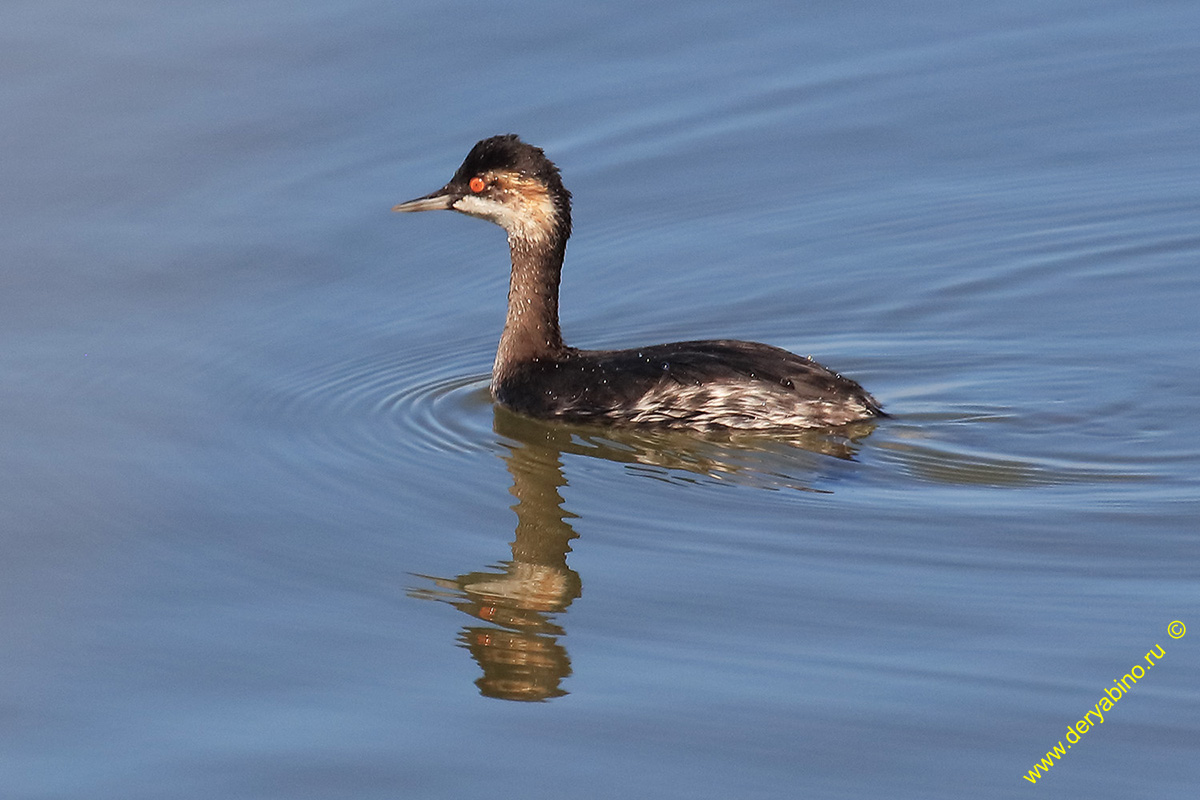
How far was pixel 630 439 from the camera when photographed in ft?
30.1

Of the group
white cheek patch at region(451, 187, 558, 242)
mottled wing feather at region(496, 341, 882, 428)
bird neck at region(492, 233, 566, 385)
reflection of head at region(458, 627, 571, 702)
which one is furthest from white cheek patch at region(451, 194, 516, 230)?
reflection of head at region(458, 627, 571, 702)

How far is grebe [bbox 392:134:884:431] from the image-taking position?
8945mm

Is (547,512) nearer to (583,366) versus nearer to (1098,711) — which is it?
(583,366)

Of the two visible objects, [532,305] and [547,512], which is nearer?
[547,512]

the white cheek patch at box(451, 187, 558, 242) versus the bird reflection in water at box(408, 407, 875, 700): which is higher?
the white cheek patch at box(451, 187, 558, 242)

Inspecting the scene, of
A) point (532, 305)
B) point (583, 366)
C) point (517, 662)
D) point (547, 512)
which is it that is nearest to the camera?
point (517, 662)

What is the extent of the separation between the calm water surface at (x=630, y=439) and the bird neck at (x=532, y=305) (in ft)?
1.08

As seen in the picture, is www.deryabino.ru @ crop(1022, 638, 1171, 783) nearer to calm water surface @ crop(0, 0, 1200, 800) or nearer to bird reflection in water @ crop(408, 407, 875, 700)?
calm water surface @ crop(0, 0, 1200, 800)

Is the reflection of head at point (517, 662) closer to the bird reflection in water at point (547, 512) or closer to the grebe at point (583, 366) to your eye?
the bird reflection in water at point (547, 512)

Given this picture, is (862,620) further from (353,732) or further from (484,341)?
(484,341)

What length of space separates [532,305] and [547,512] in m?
1.95

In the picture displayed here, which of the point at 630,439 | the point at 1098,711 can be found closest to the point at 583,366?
the point at 630,439

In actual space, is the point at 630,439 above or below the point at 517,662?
above

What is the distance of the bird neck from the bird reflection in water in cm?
33
